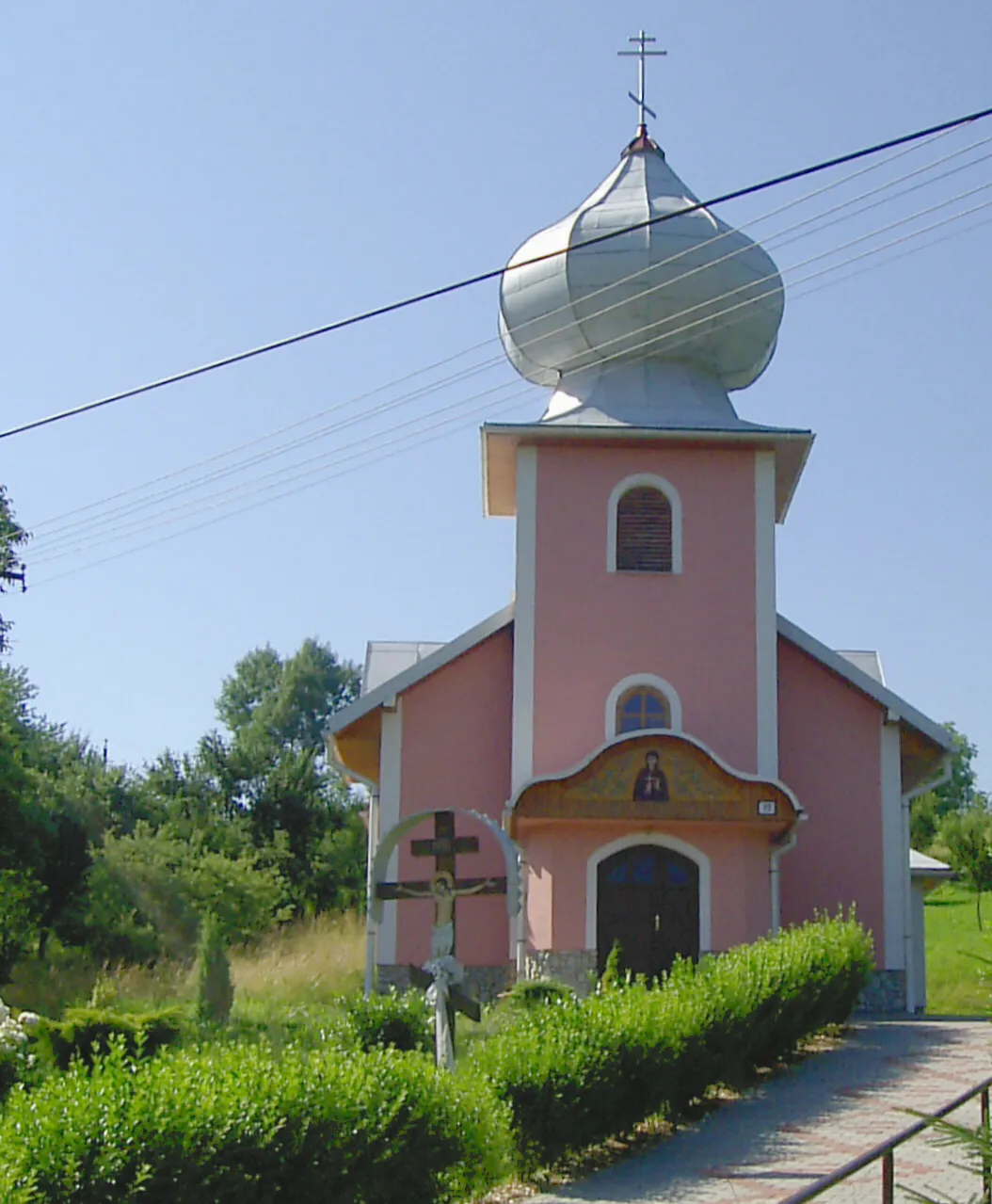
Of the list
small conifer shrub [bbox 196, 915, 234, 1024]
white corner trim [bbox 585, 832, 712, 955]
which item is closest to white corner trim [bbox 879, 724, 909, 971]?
white corner trim [bbox 585, 832, 712, 955]

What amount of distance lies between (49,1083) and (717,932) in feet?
36.5

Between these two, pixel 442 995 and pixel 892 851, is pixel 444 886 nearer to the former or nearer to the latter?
pixel 442 995

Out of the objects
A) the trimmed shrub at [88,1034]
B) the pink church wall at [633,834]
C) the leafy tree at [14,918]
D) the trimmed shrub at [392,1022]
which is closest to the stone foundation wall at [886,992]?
the pink church wall at [633,834]

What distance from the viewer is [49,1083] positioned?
696 centimetres

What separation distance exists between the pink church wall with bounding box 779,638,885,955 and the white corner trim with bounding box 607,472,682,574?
182 centimetres

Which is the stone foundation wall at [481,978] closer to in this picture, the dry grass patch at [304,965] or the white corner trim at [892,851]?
the dry grass patch at [304,965]

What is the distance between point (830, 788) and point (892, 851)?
3.14 ft

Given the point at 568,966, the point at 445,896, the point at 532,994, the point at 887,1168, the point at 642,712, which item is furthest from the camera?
the point at 642,712

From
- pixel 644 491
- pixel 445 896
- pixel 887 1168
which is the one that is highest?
pixel 644 491

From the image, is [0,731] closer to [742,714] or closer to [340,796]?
[742,714]

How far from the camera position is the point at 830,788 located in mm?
19062

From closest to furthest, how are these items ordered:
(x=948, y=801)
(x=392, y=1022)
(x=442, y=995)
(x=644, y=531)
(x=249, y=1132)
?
(x=249, y=1132), (x=442, y=995), (x=392, y=1022), (x=644, y=531), (x=948, y=801)

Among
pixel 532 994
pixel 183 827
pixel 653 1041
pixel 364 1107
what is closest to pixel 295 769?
pixel 183 827

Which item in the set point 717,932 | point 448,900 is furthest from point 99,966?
point 448,900
